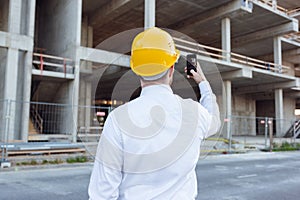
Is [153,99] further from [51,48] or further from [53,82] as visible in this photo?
[51,48]

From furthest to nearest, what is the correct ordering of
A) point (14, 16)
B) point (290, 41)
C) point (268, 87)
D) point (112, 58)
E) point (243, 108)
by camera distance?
point (243, 108) < point (268, 87) < point (290, 41) < point (14, 16) < point (112, 58)

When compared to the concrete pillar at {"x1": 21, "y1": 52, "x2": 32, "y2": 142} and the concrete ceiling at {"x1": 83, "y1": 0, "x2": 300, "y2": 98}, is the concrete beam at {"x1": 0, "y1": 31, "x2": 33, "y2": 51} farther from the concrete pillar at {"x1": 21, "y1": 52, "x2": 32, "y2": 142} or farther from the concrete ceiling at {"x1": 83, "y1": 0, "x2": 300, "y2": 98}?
the concrete ceiling at {"x1": 83, "y1": 0, "x2": 300, "y2": 98}

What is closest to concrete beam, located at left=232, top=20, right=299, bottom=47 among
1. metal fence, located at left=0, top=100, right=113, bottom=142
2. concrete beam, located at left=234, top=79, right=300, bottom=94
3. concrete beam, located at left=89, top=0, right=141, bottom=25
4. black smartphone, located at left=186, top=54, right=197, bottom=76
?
concrete beam, located at left=234, top=79, right=300, bottom=94

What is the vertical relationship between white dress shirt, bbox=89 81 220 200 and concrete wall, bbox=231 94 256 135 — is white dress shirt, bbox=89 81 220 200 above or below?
below

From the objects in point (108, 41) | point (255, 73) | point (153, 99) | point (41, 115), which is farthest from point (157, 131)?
point (255, 73)

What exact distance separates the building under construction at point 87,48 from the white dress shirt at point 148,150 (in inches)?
226

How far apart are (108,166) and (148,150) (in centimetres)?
18

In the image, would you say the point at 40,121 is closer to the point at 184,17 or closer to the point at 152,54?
the point at 184,17

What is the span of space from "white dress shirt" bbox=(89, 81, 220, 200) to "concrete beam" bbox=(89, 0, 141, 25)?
1778 centimetres

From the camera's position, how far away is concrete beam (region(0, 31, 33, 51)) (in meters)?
13.0

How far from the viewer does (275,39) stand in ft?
81.5

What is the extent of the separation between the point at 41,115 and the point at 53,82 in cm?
196

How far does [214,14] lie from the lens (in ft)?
69.1

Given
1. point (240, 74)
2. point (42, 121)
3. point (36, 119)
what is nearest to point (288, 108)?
point (240, 74)
